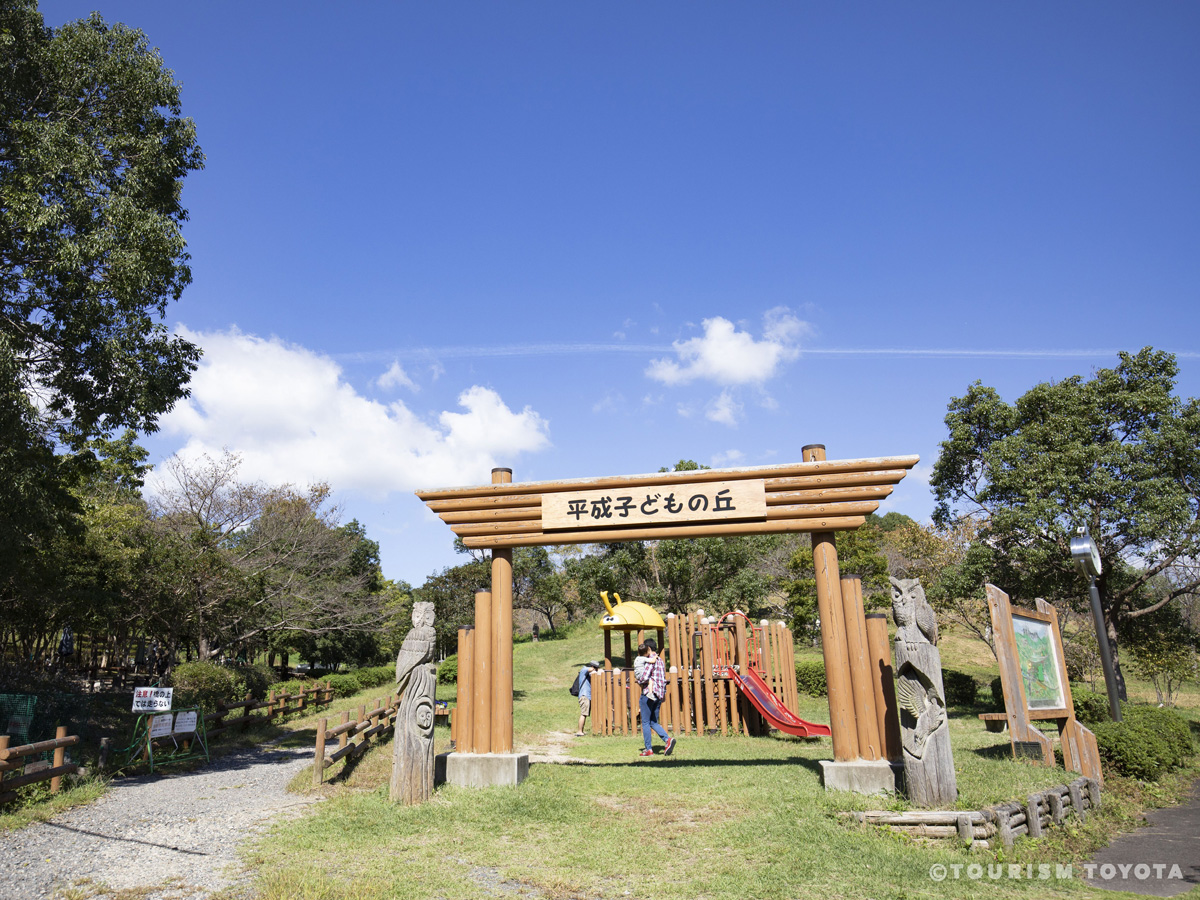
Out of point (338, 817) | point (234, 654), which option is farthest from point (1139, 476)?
point (234, 654)

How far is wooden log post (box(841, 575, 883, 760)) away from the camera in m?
7.02

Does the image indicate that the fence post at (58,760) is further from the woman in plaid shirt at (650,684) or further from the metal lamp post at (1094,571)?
the metal lamp post at (1094,571)

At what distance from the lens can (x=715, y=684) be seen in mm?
12977

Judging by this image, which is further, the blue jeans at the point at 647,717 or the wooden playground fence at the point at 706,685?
the wooden playground fence at the point at 706,685

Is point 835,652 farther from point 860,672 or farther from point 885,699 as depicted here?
point 885,699

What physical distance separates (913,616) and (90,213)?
36.5 feet

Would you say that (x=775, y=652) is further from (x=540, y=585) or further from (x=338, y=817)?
(x=540, y=585)

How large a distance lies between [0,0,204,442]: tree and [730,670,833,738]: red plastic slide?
10489mm

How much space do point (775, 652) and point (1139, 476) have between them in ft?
28.1

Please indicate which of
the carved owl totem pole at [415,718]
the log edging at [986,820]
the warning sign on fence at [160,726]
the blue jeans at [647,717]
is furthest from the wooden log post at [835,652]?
the warning sign on fence at [160,726]

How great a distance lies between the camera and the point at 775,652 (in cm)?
1317

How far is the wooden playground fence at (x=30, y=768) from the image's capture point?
22.7ft

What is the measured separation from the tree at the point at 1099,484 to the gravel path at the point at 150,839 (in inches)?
589

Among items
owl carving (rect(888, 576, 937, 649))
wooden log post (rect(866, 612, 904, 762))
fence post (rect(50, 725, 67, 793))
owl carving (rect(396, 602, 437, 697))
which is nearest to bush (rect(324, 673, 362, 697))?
fence post (rect(50, 725, 67, 793))
